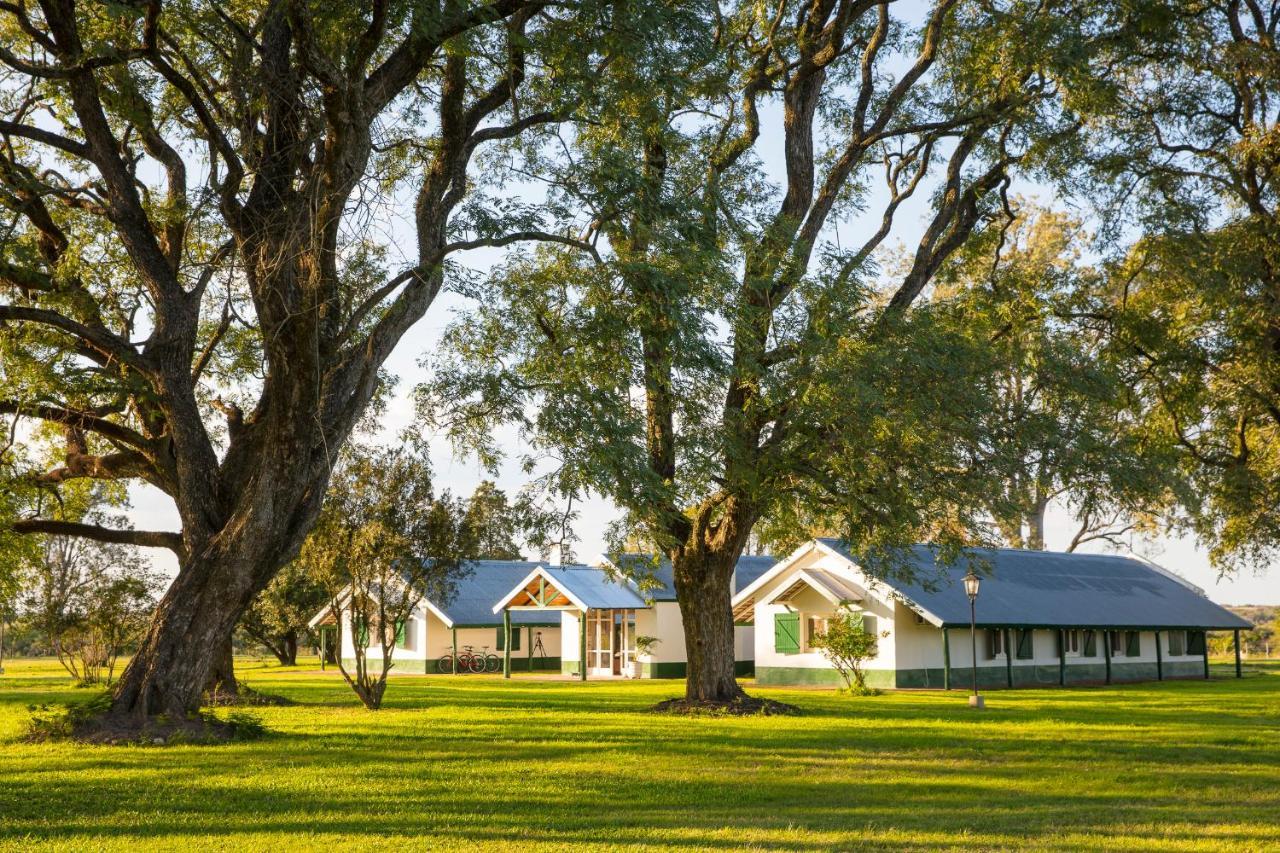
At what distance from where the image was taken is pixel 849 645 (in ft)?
91.1

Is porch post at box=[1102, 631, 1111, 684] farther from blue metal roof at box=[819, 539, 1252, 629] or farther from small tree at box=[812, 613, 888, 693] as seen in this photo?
small tree at box=[812, 613, 888, 693]

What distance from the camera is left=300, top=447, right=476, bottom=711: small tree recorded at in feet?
65.5

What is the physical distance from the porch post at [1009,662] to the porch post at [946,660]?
5.94 feet

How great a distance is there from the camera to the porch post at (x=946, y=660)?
92.5 ft

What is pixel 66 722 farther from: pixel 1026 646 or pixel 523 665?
pixel 523 665

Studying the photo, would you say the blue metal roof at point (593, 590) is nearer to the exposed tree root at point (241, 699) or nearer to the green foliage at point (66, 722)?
the exposed tree root at point (241, 699)

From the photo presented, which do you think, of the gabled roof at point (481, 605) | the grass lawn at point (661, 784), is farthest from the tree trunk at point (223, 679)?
the gabled roof at point (481, 605)

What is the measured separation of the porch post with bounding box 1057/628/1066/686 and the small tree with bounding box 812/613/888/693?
631cm

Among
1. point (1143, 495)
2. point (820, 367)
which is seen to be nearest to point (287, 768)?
point (820, 367)

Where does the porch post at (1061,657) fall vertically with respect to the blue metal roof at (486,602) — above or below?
below

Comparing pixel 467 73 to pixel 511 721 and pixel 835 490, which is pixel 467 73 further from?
pixel 511 721

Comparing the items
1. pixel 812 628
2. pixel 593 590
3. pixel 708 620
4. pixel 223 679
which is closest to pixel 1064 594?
pixel 812 628

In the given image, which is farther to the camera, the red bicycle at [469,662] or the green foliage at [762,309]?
Answer: the red bicycle at [469,662]

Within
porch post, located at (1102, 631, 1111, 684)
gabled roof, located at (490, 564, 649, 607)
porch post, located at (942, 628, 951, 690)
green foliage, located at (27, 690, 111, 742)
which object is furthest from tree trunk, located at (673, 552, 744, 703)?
porch post, located at (1102, 631, 1111, 684)
